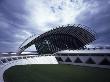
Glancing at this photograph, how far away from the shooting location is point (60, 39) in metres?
73.6

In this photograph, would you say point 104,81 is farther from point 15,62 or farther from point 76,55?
point 76,55

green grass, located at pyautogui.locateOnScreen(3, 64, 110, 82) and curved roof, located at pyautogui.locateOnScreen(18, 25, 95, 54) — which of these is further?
curved roof, located at pyautogui.locateOnScreen(18, 25, 95, 54)

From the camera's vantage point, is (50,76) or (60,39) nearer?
(50,76)

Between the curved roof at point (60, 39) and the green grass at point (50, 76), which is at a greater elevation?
the curved roof at point (60, 39)

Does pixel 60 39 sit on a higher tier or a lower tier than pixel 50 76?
higher

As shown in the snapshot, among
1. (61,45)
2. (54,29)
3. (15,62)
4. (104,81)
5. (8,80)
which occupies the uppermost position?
(54,29)

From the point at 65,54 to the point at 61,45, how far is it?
94.2 ft

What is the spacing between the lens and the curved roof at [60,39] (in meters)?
63.6

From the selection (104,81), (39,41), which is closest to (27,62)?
(104,81)

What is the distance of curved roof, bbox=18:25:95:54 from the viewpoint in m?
63.6

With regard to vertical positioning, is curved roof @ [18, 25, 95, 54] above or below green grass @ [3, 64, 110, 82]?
above

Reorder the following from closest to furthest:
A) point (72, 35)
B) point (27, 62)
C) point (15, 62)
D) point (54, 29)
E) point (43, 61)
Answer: point (15, 62)
point (27, 62)
point (43, 61)
point (54, 29)
point (72, 35)

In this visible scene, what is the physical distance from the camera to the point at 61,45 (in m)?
76.5

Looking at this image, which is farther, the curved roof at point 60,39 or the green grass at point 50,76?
→ the curved roof at point 60,39
